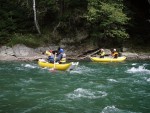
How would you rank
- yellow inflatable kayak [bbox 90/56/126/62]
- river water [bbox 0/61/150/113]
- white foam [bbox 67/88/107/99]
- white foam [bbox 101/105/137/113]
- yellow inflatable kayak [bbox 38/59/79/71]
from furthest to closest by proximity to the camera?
yellow inflatable kayak [bbox 90/56/126/62] → yellow inflatable kayak [bbox 38/59/79/71] → white foam [bbox 67/88/107/99] → river water [bbox 0/61/150/113] → white foam [bbox 101/105/137/113]

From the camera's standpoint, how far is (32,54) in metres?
26.8

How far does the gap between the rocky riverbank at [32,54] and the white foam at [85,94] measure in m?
12.8

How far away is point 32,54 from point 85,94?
571 inches

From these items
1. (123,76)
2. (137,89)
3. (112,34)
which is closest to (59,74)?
(123,76)

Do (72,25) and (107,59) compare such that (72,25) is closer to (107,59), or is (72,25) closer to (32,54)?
(32,54)

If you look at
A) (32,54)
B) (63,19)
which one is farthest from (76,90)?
(63,19)

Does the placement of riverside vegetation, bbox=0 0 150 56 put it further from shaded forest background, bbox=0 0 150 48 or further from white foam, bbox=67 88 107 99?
white foam, bbox=67 88 107 99

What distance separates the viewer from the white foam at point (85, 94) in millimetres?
12623

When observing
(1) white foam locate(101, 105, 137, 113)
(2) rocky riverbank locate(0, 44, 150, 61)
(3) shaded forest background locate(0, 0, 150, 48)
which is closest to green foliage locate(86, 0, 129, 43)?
(3) shaded forest background locate(0, 0, 150, 48)

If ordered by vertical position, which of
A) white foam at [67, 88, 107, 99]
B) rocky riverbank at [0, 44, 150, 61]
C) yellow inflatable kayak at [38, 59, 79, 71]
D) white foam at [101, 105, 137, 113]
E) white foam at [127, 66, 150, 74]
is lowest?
white foam at [101, 105, 137, 113]

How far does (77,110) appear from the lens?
10.8 m

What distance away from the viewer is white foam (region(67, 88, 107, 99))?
1262cm

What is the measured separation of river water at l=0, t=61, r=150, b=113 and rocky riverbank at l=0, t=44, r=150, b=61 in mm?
5818

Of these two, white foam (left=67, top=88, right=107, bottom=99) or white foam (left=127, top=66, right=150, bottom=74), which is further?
white foam (left=127, top=66, right=150, bottom=74)
